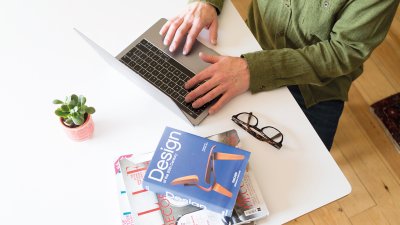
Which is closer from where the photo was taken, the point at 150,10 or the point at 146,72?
the point at 146,72

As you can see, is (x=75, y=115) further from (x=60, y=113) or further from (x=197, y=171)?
(x=197, y=171)

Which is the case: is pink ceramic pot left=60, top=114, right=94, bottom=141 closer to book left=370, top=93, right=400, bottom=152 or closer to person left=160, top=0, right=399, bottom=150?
person left=160, top=0, right=399, bottom=150

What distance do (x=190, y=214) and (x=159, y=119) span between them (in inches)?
10.2

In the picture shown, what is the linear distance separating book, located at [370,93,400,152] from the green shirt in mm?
834

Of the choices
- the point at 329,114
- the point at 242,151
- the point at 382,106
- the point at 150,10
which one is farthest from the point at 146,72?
the point at 382,106

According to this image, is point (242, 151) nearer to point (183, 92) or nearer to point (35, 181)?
point (183, 92)

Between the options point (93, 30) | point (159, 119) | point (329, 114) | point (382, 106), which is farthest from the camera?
point (382, 106)

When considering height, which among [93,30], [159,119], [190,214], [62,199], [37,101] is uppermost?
[93,30]

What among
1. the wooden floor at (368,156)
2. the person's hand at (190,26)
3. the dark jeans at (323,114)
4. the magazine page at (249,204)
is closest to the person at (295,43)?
the person's hand at (190,26)

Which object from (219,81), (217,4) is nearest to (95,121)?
(219,81)

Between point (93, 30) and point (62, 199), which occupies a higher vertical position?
point (93, 30)

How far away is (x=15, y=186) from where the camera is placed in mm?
916

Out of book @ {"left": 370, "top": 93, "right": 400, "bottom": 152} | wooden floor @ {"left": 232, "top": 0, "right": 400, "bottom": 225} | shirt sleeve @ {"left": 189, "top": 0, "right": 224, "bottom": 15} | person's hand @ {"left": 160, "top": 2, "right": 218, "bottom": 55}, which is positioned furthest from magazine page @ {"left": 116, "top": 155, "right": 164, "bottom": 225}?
book @ {"left": 370, "top": 93, "right": 400, "bottom": 152}

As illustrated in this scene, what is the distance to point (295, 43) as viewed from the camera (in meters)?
1.28
